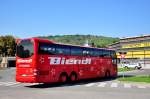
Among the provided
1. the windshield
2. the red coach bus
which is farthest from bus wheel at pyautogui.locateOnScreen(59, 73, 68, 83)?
the windshield

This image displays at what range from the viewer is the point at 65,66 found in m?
26.2

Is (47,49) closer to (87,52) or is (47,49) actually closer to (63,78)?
(63,78)

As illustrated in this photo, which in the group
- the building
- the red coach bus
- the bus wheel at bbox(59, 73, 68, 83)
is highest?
the building

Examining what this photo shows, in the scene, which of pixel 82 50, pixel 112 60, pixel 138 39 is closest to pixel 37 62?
pixel 82 50

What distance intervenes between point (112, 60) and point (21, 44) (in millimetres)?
14044

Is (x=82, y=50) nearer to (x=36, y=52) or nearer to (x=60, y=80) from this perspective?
(x=60, y=80)

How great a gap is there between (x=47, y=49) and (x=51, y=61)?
3.43 feet

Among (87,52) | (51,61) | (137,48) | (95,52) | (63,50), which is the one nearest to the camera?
(51,61)

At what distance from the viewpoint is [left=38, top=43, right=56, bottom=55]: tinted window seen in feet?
76.7

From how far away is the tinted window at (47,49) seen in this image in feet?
76.7

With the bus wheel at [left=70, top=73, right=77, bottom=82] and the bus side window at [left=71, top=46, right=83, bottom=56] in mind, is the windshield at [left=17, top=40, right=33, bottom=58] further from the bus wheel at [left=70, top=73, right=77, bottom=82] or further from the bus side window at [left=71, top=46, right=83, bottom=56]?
the bus wheel at [left=70, top=73, right=77, bottom=82]

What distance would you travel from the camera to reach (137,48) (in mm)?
100750

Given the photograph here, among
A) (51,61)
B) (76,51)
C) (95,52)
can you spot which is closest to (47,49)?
(51,61)

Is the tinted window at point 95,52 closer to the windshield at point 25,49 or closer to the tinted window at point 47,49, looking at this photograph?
the tinted window at point 47,49
